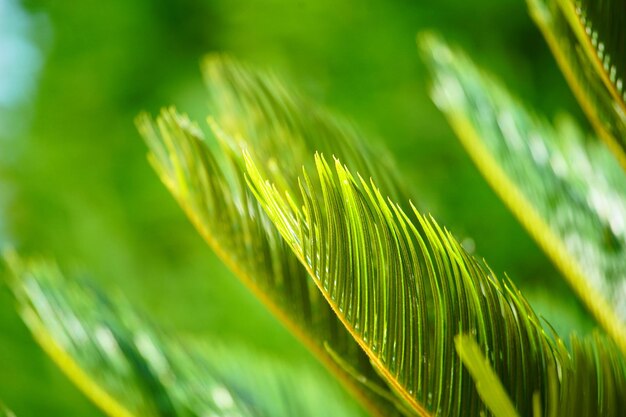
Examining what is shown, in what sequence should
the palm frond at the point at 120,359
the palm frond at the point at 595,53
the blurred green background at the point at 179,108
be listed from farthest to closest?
the blurred green background at the point at 179,108 → the palm frond at the point at 120,359 → the palm frond at the point at 595,53

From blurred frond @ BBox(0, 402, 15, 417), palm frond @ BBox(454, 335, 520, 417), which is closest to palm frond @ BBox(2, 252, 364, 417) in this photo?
blurred frond @ BBox(0, 402, 15, 417)

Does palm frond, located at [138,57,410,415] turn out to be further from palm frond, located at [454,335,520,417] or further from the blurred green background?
the blurred green background

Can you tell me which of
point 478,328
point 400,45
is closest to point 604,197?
point 478,328

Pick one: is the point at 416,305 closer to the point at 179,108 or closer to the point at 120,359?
the point at 120,359

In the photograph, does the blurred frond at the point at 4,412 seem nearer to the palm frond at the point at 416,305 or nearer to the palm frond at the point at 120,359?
the palm frond at the point at 120,359

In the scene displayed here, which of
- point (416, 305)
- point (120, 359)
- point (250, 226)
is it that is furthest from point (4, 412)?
point (416, 305)

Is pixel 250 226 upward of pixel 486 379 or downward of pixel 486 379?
upward

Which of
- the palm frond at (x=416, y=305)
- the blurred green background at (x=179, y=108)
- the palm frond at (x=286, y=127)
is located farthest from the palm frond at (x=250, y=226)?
the blurred green background at (x=179, y=108)
